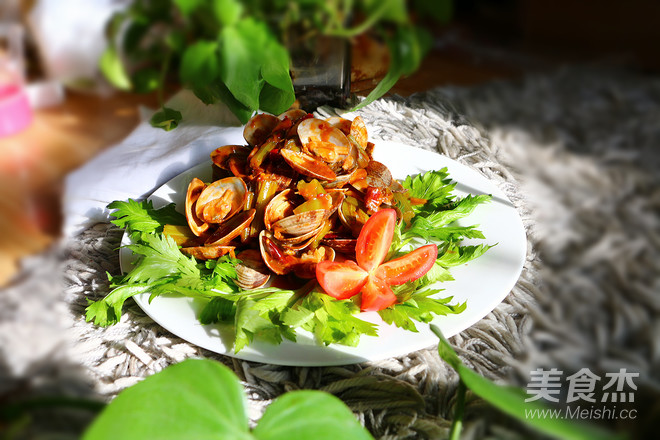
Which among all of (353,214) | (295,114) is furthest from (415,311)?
(295,114)

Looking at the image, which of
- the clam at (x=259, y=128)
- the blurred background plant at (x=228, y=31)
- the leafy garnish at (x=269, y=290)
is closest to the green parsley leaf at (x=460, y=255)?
the leafy garnish at (x=269, y=290)

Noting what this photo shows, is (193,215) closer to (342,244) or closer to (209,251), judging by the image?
(209,251)

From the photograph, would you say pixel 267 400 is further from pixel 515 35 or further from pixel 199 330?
pixel 515 35

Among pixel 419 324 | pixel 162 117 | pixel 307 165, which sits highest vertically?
pixel 162 117

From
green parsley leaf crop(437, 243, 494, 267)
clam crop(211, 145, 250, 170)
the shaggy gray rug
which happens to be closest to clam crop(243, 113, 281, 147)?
clam crop(211, 145, 250, 170)

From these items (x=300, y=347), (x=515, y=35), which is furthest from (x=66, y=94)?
(x=300, y=347)

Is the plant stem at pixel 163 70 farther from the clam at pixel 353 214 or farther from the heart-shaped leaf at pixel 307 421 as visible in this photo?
the clam at pixel 353 214
